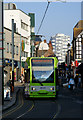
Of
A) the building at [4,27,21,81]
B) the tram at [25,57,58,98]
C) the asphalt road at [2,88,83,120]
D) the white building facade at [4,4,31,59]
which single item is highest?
the white building facade at [4,4,31,59]

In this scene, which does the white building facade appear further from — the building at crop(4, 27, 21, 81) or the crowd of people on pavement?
the crowd of people on pavement

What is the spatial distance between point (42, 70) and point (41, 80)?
2.68 feet

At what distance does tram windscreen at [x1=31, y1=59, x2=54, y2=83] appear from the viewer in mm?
25250

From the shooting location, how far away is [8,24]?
222 feet

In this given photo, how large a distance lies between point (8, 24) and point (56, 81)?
4356 cm

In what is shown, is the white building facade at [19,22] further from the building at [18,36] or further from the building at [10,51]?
the building at [10,51]

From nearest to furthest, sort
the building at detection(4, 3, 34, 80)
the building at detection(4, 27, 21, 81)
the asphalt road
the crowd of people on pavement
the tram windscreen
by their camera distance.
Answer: the asphalt road → the tram windscreen → the crowd of people on pavement → the building at detection(4, 27, 21, 81) → the building at detection(4, 3, 34, 80)

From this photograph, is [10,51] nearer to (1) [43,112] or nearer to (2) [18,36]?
(2) [18,36]

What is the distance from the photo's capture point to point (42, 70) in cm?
2559

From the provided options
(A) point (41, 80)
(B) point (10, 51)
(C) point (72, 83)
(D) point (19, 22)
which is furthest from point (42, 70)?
(D) point (19, 22)

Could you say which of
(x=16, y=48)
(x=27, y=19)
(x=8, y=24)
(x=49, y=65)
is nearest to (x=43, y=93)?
(x=49, y=65)

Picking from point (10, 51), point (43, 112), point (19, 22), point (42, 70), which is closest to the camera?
point (43, 112)

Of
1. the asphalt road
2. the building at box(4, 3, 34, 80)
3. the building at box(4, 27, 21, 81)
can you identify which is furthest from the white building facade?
the asphalt road

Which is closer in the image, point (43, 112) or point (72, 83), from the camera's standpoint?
point (43, 112)
